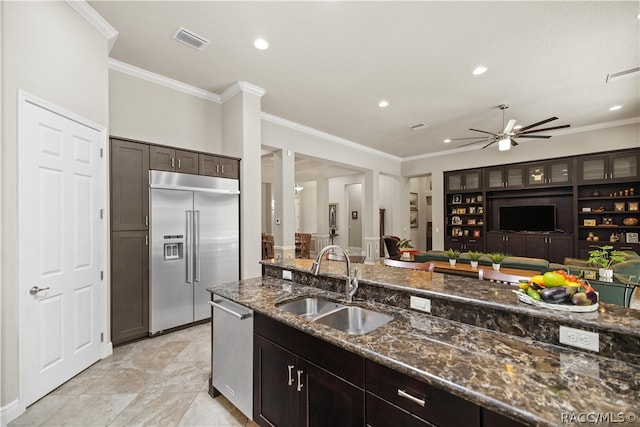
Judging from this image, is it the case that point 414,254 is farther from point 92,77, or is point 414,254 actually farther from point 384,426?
point 92,77

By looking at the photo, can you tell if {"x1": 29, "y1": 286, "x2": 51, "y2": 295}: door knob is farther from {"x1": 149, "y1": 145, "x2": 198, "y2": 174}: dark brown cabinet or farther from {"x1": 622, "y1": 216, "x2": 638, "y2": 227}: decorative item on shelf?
A: {"x1": 622, "y1": 216, "x2": 638, "y2": 227}: decorative item on shelf

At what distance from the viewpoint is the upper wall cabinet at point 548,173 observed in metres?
6.09

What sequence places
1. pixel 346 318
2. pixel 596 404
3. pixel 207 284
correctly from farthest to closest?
pixel 207 284
pixel 346 318
pixel 596 404

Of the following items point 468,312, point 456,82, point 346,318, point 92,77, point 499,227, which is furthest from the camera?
point 499,227

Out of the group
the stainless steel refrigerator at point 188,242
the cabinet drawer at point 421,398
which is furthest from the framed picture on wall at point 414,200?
the cabinet drawer at point 421,398

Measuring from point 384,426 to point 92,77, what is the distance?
12.1 ft

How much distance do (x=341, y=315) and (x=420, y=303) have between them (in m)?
0.50

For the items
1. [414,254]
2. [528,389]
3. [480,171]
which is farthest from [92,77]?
[480,171]

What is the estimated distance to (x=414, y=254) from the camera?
494cm

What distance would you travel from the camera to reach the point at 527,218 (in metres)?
6.70

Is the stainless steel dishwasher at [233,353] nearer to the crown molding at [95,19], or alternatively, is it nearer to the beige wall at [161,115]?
the beige wall at [161,115]

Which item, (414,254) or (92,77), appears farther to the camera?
(414,254)

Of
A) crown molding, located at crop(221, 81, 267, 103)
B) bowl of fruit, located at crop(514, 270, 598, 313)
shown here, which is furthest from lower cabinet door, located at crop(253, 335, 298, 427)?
crown molding, located at crop(221, 81, 267, 103)

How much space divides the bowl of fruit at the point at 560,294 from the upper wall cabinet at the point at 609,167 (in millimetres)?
6339
